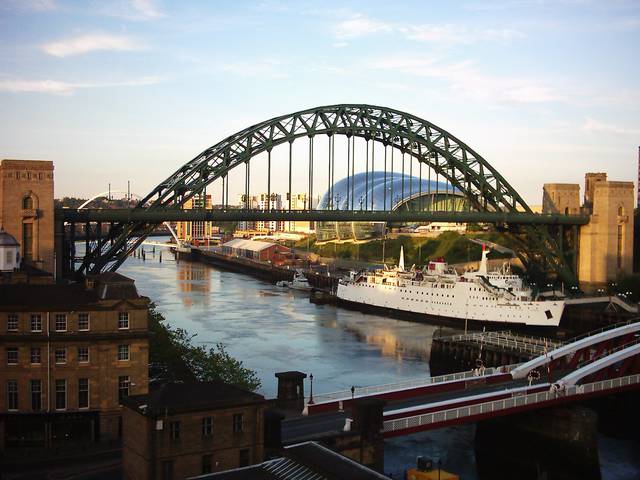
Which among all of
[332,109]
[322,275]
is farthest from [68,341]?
[322,275]

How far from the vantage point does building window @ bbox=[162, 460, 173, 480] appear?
20.5 metres

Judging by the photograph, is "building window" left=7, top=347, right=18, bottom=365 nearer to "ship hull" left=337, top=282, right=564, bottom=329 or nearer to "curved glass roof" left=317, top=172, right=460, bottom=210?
"ship hull" left=337, top=282, right=564, bottom=329

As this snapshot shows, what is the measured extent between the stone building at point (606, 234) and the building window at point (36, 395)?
161 ft

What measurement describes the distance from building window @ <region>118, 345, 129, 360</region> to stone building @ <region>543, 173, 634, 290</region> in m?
47.2

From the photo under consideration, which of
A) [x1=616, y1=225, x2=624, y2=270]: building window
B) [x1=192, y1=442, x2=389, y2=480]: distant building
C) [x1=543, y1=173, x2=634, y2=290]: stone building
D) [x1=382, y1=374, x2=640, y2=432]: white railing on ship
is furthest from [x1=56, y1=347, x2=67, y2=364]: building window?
[x1=616, y1=225, x2=624, y2=270]: building window

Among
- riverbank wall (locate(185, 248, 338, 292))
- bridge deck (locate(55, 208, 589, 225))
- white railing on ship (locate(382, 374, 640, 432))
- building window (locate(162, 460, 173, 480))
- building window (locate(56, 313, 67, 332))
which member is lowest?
riverbank wall (locate(185, 248, 338, 292))

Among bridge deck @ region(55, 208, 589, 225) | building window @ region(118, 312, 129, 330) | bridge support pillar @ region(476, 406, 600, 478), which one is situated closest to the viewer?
building window @ region(118, 312, 129, 330)

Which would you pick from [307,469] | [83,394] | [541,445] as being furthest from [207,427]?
[541,445]

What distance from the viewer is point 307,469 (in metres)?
18.5

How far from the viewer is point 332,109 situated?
59.4 meters

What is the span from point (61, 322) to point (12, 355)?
1606 millimetres

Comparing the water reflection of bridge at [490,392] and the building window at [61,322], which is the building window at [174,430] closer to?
the water reflection of bridge at [490,392]

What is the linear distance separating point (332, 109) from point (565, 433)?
1335 inches

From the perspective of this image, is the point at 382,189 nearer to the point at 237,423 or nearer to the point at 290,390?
the point at 290,390
